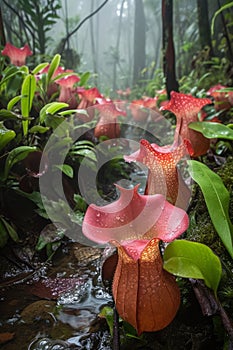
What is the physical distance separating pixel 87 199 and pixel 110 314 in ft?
3.75

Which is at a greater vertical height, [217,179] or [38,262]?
[217,179]

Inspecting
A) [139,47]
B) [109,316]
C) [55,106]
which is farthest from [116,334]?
[139,47]

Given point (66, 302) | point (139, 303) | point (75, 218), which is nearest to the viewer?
point (139, 303)

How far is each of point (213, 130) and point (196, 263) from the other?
2.74 ft

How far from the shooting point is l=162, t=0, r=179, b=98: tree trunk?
9.55 feet

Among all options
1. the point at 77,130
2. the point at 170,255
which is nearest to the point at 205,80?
the point at 77,130

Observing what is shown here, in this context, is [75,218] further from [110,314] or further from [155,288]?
[155,288]

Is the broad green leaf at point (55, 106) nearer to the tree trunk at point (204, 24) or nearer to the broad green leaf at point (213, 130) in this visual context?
the broad green leaf at point (213, 130)

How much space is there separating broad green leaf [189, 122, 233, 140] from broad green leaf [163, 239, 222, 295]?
2.41 ft

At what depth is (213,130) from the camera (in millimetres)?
1421

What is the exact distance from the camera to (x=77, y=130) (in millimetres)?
2273

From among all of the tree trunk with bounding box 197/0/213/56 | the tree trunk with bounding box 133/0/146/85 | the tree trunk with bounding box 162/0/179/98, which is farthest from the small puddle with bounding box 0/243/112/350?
the tree trunk with bounding box 133/0/146/85

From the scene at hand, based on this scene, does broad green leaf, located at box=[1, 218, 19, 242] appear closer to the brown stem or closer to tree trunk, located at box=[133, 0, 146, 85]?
the brown stem

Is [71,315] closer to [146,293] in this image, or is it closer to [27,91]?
[146,293]
